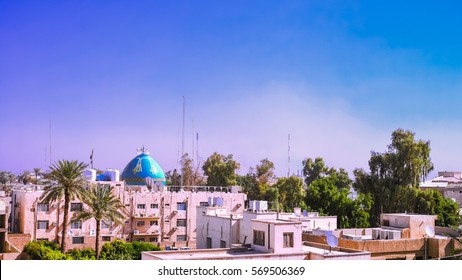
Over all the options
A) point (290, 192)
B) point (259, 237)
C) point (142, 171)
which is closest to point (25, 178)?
point (142, 171)

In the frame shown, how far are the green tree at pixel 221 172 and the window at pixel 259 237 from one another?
1287 inches

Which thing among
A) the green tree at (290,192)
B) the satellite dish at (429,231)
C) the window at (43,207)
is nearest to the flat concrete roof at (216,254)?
the satellite dish at (429,231)

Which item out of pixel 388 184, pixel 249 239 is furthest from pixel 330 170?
pixel 249 239

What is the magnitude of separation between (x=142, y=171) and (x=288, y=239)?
27.1m

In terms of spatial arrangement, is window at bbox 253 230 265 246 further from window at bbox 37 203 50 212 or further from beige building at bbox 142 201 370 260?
window at bbox 37 203 50 212

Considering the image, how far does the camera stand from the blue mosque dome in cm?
4569

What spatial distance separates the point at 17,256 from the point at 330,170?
38402 mm

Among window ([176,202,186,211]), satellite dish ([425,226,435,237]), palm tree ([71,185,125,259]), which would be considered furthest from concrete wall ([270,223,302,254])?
window ([176,202,186,211])

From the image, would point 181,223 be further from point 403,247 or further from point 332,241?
point 332,241

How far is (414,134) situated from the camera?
42.4 metres

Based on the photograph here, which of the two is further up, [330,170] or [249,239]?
[330,170]

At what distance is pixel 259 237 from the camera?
21422 mm

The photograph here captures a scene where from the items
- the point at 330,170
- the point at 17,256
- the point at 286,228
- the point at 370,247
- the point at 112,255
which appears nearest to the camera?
the point at 286,228
